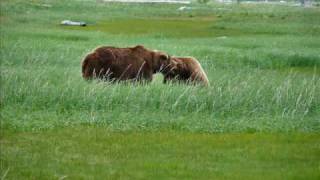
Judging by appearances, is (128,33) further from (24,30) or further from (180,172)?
(180,172)

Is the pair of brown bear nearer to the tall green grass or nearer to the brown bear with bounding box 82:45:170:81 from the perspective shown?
the brown bear with bounding box 82:45:170:81

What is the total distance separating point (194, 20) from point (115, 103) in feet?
10.6

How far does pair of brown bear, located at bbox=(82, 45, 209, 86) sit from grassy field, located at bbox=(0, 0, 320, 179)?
0.67 ft

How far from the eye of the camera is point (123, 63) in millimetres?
9102

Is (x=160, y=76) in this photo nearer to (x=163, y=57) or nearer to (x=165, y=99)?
(x=163, y=57)

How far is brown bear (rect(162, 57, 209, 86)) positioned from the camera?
354 inches

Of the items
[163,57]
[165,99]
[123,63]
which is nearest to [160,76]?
[163,57]

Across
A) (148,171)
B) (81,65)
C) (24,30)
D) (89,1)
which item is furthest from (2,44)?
(148,171)

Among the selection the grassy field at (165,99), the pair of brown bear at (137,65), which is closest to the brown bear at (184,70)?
the pair of brown bear at (137,65)

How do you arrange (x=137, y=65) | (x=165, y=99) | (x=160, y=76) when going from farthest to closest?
1. (x=160, y=76)
2. (x=137, y=65)
3. (x=165, y=99)

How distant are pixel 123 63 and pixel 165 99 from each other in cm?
173

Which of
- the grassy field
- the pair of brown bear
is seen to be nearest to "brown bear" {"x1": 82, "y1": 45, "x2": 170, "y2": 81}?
the pair of brown bear

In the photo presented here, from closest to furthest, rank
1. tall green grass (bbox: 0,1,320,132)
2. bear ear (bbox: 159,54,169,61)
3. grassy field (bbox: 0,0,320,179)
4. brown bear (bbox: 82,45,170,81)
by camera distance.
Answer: grassy field (bbox: 0,0,320,179), tall green grass (bbox: 0,1,320,132), brown bear (bbox: 82,45,170,81), bear ear (bbox: 159,54,169,61)

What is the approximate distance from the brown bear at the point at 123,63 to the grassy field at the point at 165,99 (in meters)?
0.22
